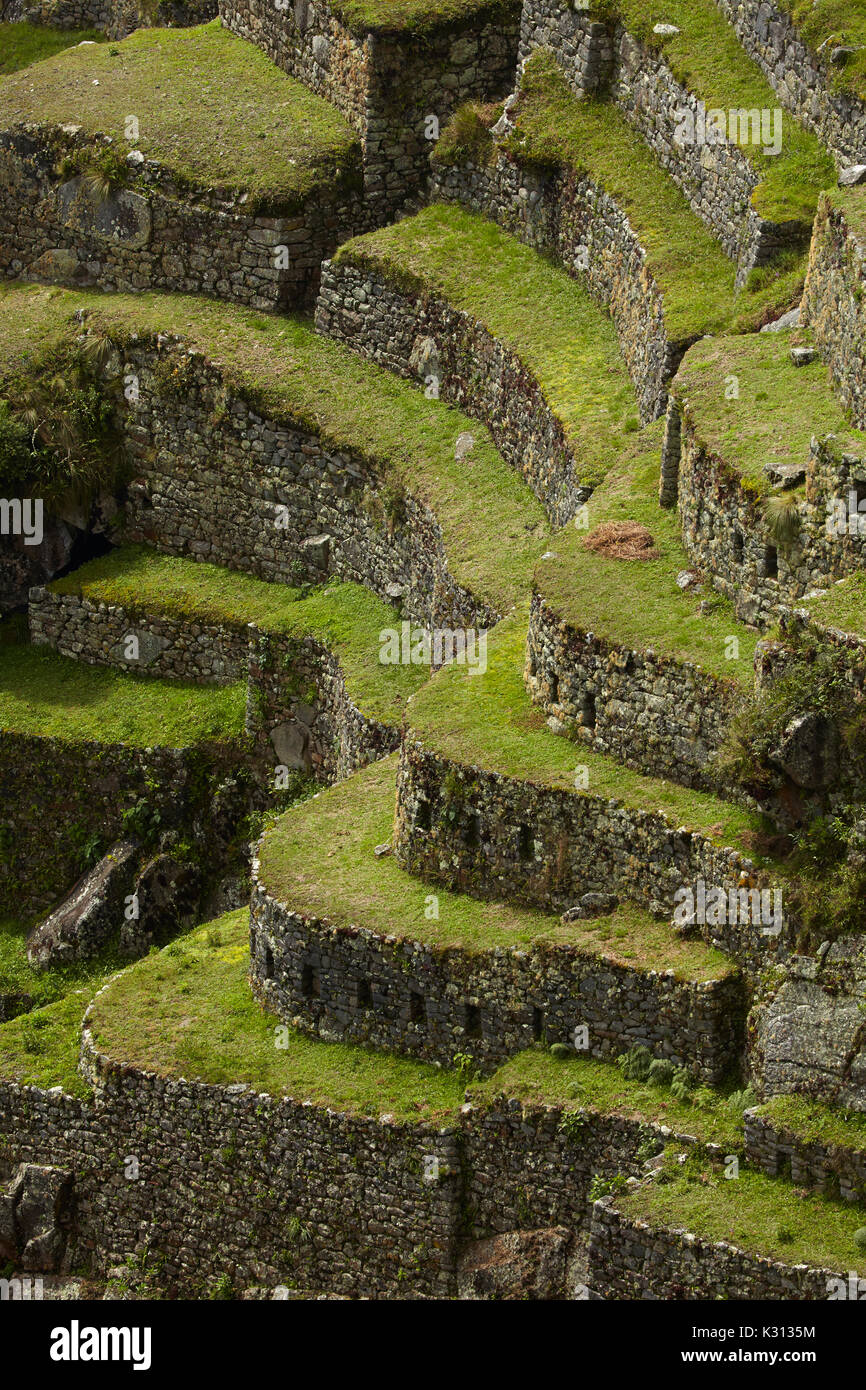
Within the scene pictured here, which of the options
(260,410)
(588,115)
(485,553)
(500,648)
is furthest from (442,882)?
(588,115)

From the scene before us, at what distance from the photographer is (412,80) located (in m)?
50.0

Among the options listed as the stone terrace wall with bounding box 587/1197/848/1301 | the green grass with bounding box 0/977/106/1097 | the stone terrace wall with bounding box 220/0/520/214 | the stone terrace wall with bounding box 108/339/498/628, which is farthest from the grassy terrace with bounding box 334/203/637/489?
the stone terrace wall with bounding box 587/1197/848/1301

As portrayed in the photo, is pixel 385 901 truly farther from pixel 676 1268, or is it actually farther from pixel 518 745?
pixel 676 1268

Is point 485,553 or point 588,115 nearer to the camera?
point 485,553

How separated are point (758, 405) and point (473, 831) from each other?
644cm

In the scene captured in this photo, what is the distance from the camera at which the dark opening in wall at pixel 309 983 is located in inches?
1478

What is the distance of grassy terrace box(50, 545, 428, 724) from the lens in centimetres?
4372

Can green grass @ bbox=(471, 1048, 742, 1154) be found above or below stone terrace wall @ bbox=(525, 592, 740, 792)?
below

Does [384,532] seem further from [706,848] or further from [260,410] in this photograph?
[706,848]

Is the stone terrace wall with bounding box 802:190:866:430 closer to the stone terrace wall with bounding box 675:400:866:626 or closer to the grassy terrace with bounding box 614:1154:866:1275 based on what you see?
the stone terrace wall with bounding box 675:400:866:626

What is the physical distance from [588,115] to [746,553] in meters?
13.8

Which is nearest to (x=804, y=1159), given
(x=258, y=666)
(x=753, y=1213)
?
(x=753, y=1213)

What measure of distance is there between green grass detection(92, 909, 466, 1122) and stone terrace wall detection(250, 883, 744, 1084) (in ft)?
1.11

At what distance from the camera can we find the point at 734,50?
4519 cm
